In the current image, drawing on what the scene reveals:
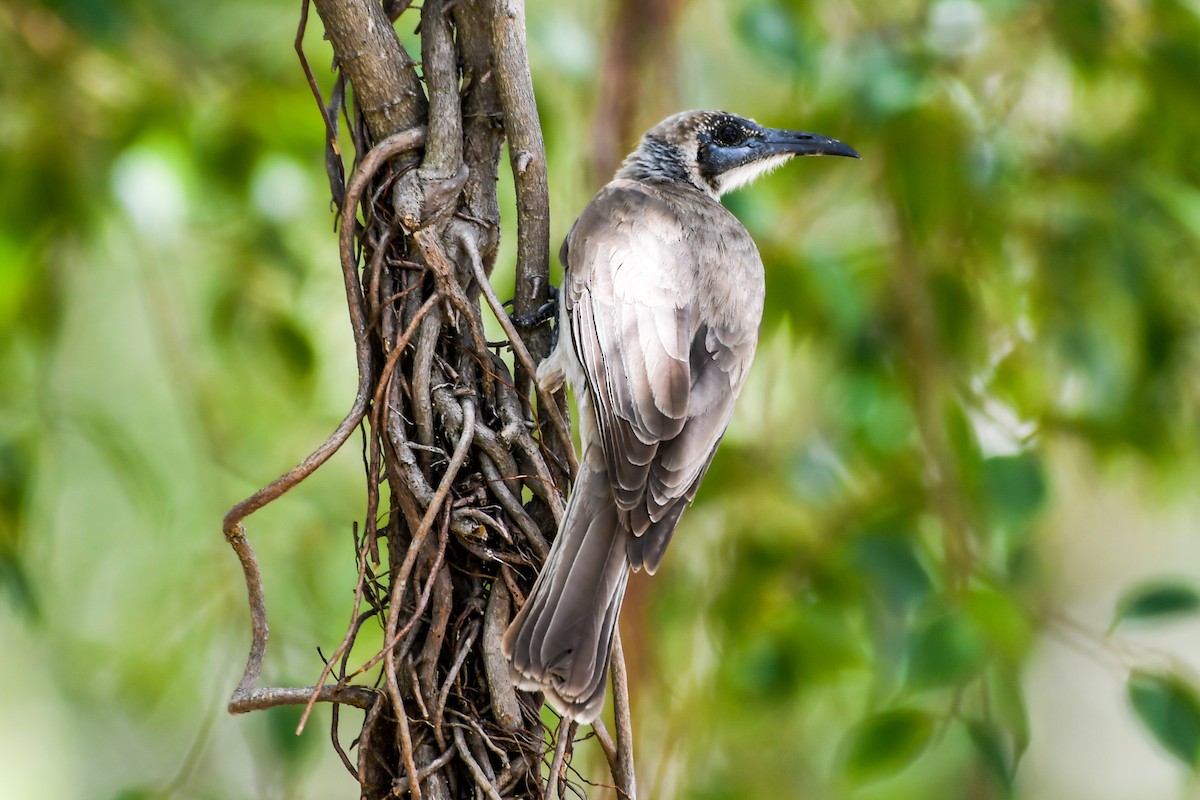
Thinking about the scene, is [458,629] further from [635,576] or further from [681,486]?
[635,576]

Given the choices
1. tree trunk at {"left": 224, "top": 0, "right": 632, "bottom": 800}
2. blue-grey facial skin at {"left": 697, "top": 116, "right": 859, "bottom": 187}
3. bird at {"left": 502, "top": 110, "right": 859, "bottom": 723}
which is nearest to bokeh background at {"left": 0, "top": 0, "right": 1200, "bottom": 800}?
blue-grey facial skin at {"left": 697, "top": 116, "right": 859, "bottom": 187}

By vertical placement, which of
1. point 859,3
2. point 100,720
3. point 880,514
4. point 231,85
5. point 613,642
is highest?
point 231,85

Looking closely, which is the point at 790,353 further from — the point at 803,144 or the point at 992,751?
the point at 992,751

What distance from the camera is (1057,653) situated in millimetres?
7656

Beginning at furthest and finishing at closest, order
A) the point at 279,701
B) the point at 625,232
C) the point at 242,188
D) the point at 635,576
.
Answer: the point at 635,576 → the point at 242,188 → the point at 625,232 → the point at 279,701

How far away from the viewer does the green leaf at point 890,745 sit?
302cm

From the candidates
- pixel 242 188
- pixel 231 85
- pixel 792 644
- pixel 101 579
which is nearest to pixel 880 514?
pixel 792 644

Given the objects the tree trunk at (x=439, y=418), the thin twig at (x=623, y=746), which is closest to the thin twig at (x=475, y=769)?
the tree trunk at (x=439, y=418)

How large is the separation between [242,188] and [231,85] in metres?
0.37

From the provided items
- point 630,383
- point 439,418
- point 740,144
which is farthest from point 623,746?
point 740,144

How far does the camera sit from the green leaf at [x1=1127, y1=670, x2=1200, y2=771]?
2.91m

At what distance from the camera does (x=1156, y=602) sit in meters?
3.00

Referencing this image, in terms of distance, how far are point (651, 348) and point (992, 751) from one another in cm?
131

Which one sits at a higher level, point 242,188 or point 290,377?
point 242,188
